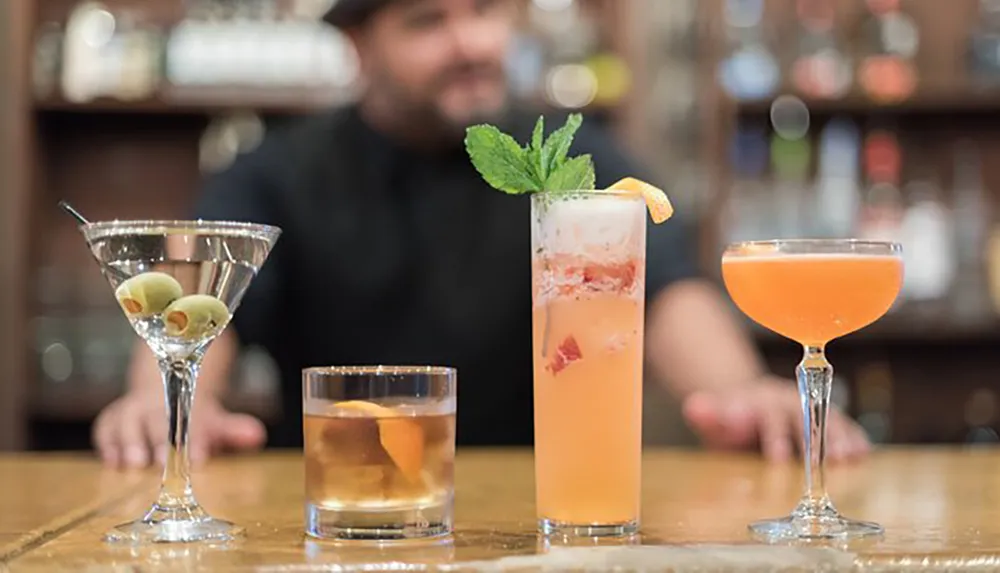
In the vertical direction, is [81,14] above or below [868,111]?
above

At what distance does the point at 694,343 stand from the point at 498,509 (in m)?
1.18

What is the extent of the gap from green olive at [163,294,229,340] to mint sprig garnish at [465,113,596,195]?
25 centimetres

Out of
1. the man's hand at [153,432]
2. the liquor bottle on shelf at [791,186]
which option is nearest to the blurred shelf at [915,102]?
the liquor bottle on shelf at [791,186]

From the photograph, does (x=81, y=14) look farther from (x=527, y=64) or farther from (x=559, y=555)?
(x=559, y=555)

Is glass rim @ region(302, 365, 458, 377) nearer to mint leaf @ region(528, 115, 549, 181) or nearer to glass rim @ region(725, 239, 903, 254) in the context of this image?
mint leaf @ region(528, 115, 549, 181)

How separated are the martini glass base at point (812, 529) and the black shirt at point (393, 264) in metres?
1.45

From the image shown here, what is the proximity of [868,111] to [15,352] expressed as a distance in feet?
7.85

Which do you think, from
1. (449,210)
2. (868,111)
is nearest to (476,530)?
(449,210)

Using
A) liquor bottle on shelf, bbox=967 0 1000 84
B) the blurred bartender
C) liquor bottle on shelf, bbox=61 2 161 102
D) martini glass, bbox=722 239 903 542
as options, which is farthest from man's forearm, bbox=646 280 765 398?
liquor bottle on shelf, bbox=61 2 161 102

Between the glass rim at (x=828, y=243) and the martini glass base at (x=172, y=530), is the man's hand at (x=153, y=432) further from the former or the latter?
the glass rim at (x=828, y=243)

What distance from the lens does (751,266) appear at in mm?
1078

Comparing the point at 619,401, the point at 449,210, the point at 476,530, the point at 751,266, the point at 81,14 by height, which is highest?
the point at 81,14

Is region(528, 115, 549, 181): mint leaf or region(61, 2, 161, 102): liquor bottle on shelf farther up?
region(61, 2, 161, 102): liquor bottle on shelf

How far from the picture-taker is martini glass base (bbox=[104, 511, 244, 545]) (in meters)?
0.95
